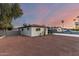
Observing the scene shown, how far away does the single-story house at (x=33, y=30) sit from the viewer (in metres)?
4.87

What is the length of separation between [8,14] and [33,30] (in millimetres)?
580

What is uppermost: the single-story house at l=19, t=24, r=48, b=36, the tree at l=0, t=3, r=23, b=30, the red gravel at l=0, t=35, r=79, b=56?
the tree at l=0, t=3, r=23, b=30

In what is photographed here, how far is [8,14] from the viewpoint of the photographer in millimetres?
4910

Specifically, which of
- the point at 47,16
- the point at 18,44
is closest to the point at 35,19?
the point at 47,16

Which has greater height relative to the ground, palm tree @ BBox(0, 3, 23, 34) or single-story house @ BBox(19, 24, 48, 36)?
palm tree @ BBox(0, 3, 23, 34)

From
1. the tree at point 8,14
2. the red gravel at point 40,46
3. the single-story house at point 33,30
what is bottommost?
the red gravel at point 40,46

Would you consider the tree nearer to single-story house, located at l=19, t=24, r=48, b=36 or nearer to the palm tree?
the palm tree

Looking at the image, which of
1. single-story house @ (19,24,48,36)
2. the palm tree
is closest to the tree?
the palm tree

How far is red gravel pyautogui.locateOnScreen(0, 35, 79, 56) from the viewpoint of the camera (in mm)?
4789

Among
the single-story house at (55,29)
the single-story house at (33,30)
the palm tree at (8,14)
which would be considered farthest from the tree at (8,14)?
the single-story house at (55,29)

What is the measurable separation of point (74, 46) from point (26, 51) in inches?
36.3

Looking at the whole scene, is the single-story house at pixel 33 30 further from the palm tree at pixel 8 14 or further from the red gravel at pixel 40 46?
the palm tree at pixel 8 14

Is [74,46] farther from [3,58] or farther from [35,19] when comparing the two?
[3,58]

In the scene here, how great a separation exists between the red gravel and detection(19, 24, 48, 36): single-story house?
0.08 m
